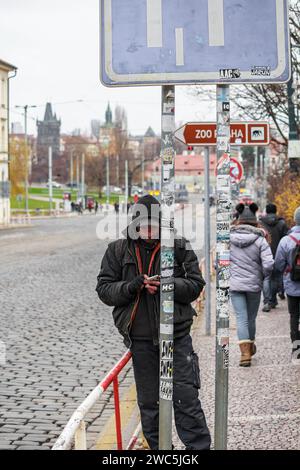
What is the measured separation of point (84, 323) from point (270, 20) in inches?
396

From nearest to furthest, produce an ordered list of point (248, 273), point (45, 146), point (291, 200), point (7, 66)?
point (248, 273), point (291, 200), point (7, 66), point (45, 146)

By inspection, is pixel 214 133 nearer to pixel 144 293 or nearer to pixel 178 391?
pixel 144 293

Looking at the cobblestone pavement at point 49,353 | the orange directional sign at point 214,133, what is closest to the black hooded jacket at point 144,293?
the cobblestone pavement at point 49,353

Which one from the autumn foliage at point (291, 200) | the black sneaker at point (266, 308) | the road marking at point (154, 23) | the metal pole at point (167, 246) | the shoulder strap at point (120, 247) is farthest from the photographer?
the autumn foliage at point (291, 200)

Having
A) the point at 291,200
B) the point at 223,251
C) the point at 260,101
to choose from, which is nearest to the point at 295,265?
the point at 223,251

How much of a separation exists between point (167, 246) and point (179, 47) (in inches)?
35.0

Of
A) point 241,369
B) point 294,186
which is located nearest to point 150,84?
point 241,369

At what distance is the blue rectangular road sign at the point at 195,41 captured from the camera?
3912 mm

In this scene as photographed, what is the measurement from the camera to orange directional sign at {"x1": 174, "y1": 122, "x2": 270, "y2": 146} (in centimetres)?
1059

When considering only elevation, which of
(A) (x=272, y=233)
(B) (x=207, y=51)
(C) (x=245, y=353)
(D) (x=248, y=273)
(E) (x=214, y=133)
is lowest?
(C) (x=245, y=353)

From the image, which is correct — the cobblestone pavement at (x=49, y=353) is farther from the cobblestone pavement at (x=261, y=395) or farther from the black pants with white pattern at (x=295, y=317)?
the black pants with white pattern at (x=295, y=317)

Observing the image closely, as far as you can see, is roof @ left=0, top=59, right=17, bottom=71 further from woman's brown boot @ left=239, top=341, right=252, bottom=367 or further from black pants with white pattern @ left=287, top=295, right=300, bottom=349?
woman's brown boot @ left=239, top=341, right=252, bottom=367

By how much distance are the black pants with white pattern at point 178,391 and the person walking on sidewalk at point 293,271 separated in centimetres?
441

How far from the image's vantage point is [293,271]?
32.0ft
